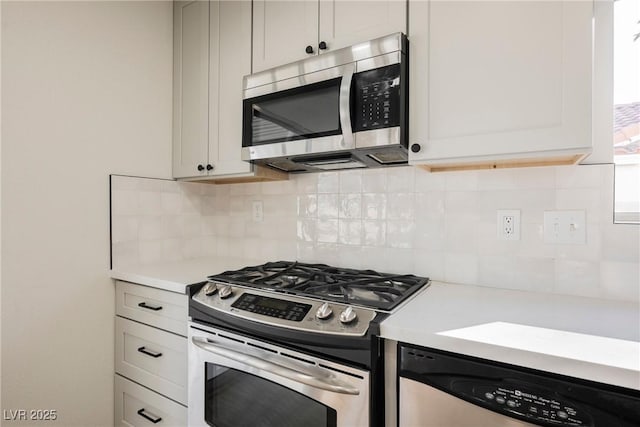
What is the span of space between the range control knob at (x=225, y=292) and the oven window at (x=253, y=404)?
249 mm

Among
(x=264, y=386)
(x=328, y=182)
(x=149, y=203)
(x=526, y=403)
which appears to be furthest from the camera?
→ (x=149, y=203)

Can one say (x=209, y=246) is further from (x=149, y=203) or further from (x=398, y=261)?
(x=398, y=261)

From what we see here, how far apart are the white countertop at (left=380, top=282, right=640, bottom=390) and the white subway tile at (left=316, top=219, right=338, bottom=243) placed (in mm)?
611

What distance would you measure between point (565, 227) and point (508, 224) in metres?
0.18

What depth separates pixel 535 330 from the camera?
2.79 feet

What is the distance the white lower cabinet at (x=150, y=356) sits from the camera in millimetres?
1410

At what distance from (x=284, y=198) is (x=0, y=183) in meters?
1.19

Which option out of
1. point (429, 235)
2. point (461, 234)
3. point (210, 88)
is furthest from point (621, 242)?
point (210, 88)

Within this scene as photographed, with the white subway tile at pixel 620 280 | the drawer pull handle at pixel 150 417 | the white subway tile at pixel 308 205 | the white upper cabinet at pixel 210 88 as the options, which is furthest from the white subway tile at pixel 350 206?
the drawer pull handle at pixel 150 417

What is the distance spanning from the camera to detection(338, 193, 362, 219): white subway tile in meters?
1.63

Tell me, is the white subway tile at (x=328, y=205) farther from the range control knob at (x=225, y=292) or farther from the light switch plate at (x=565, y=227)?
the light switch plate at (x=565, y=227)

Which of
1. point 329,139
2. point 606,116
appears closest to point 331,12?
point 329,139

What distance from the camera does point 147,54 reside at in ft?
5.99

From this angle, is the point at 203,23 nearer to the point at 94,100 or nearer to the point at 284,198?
the point at 94,100
